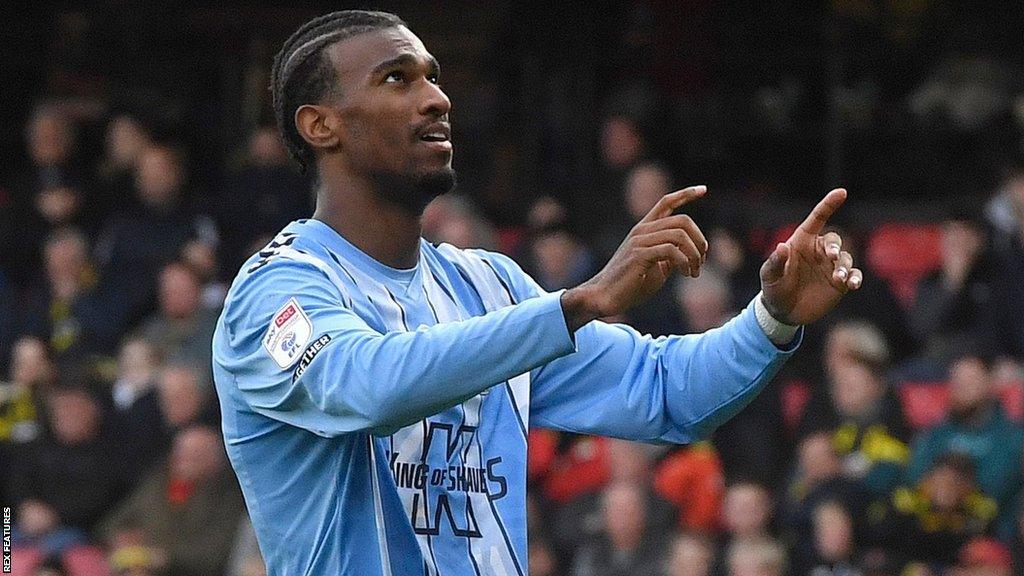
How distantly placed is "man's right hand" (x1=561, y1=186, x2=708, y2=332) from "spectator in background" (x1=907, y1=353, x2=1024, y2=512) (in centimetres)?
471

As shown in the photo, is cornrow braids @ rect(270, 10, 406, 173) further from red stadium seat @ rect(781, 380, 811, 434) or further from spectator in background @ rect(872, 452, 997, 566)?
red stadium seat @ rect(781, 380, 811, 434)

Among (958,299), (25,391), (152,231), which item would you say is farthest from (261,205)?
(958,299)

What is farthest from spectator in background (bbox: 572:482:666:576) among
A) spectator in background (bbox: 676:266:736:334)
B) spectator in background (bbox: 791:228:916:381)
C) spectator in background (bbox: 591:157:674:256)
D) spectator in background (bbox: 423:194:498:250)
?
spectator in background (bbox: 423:194:498:250)

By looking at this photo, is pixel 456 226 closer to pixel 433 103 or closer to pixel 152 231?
pixel 152 231

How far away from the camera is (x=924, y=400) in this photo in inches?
331

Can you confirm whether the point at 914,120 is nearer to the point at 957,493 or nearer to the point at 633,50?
the point at 633,50

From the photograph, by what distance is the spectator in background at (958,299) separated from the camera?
858 cm

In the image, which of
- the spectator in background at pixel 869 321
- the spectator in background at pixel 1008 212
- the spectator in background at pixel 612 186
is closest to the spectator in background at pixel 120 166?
the spectator in background at pixel 612 186

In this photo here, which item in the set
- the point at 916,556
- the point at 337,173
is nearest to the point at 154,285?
the point at 916,556

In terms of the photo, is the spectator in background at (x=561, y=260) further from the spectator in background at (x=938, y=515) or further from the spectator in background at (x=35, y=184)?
the spectator in background at (x=35, y=184)

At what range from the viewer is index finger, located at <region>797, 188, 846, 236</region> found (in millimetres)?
3527

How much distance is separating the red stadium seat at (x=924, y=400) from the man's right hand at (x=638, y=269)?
16.9 feet

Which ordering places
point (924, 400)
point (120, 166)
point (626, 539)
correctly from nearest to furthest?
point (626, 539) < point (924, 400) < point (120, 166)

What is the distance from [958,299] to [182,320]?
3.72 meters
